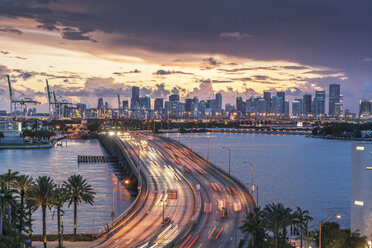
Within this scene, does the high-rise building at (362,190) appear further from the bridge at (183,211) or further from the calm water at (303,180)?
the calm water at (303,180)

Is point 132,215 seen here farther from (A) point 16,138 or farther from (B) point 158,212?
(A) point 16,138

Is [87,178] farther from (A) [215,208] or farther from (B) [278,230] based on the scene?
(B) [278,230]

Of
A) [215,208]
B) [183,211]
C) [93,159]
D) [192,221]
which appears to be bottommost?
[93,159]

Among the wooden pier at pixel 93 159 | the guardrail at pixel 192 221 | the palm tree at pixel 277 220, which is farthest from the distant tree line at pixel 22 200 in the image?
the wooden pier at pixel 93 159

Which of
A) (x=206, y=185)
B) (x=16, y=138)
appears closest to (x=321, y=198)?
(x=206, y=185)

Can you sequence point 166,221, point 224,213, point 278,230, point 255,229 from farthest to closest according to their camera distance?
point 224,213 → point 166,221 → point 255,229 → point 278,230

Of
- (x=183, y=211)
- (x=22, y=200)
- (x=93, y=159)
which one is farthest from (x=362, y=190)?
(x=93, y=159)
